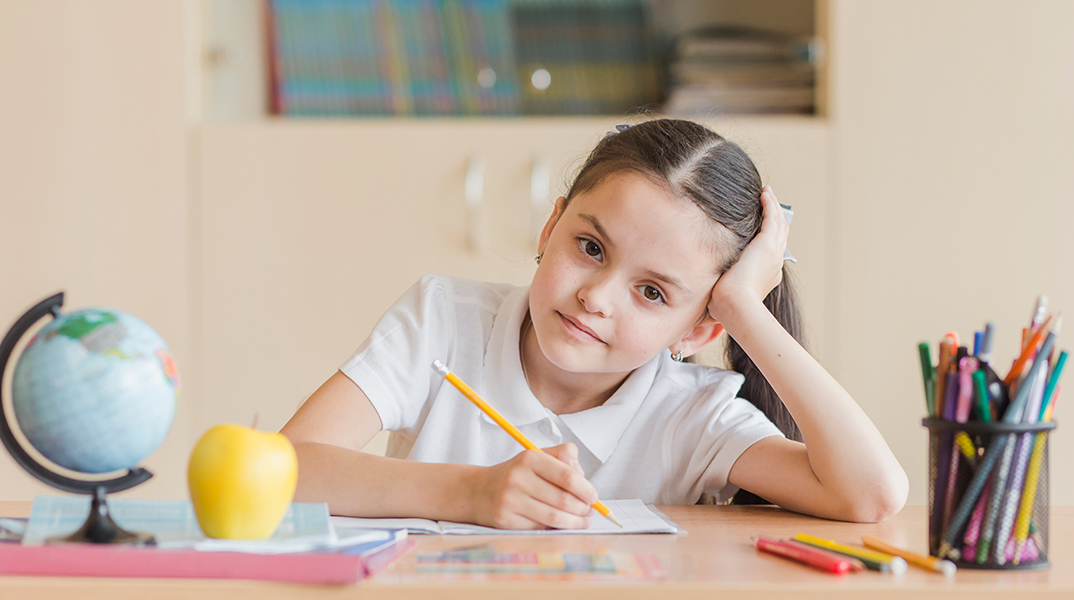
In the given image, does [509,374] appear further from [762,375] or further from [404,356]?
[762,375]

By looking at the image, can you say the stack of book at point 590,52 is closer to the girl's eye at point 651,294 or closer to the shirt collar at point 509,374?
the shirt collar at point 509,374

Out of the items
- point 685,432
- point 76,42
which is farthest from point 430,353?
point 76,42

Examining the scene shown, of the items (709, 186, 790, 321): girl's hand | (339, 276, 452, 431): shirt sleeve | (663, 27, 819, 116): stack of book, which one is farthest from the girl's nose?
(663, 27, 819, 116): stack of book

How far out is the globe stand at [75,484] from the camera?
1.93ft

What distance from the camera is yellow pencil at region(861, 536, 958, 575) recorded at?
0.61m

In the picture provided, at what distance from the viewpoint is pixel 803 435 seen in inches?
37.4

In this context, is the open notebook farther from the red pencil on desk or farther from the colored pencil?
the colored pencil

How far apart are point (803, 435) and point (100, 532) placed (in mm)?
650

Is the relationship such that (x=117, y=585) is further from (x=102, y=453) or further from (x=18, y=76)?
(x=18, y=76)

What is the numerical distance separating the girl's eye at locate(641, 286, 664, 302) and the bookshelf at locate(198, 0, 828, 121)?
3.47 feet

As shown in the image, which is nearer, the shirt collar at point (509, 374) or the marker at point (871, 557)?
the marker at point (871, 557)

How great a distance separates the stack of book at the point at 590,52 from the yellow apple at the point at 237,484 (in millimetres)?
1627

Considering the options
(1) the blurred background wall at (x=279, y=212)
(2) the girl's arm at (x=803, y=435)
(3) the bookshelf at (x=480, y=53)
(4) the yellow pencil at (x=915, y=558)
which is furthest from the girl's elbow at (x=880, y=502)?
(3) the bookshelf at (x=480, y=53)

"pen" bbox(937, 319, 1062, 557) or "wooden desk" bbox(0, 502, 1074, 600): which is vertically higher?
"pen" bbox(937, 319, 1062, 557)
